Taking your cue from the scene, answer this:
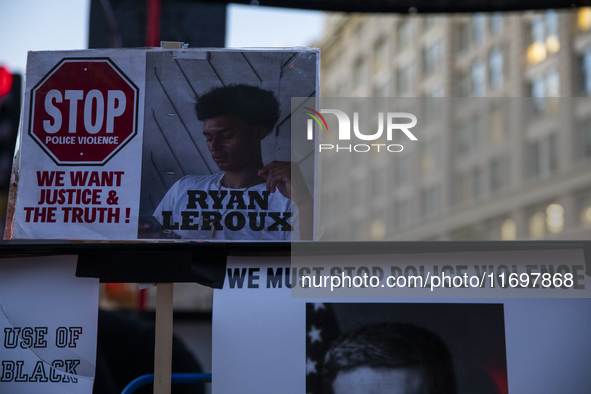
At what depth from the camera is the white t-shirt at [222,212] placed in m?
3.06

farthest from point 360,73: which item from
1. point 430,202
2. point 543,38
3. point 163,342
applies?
point 163,342

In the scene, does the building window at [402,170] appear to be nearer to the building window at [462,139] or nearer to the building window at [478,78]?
the building window at [462,139]

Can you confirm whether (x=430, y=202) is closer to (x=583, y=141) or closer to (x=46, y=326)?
(x=583, y=141)

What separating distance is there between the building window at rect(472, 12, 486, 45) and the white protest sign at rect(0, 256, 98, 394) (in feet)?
160

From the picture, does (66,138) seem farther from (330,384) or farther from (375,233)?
(375,233)

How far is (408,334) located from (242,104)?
1.37 m

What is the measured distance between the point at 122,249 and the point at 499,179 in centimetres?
4395

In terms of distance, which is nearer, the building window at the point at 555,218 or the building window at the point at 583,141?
the building window at the point at 583,141

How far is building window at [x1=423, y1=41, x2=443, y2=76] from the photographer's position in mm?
52859

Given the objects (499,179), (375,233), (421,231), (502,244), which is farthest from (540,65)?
(502,244)

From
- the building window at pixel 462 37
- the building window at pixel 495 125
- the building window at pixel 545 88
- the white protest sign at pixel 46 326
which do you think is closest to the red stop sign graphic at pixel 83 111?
the white protest sign at pixel 46 326

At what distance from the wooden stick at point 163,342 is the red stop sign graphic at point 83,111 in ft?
2.43

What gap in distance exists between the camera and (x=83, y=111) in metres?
3.20

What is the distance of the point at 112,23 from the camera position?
8.28 m
